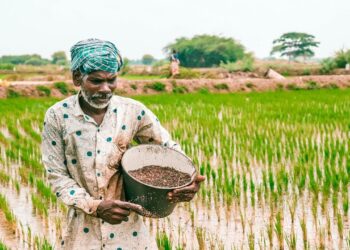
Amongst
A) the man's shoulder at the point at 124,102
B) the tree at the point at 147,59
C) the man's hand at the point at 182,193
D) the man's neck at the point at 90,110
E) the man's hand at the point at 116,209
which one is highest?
the man's shoulder at the point at 124,102

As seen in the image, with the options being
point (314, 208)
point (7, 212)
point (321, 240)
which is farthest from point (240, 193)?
point (7, 212)

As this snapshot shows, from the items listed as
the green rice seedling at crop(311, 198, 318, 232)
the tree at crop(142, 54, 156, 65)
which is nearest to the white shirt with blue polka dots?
the green rice seedling at crop(311, 198, 318, 232)

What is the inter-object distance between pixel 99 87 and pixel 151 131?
25 cm

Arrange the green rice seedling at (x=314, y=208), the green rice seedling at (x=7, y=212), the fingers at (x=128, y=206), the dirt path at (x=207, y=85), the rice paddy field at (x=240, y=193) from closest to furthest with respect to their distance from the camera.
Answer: the fingers at (x=128, y=206), the rice paddy field at (x=240, y=193), the green rice seedling at (x=314, y=208), the green rice seedling at (x=7, y=212), the dirt path at (x=207, y=85)

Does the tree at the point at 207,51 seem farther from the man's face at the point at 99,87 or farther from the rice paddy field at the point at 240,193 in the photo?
the man's face at the point at 99,87

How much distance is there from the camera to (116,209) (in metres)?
1.71

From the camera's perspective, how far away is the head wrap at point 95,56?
1.79m

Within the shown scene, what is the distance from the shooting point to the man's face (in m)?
1.81

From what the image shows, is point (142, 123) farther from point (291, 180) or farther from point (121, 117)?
point (291, 180)

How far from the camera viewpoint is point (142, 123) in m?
1.95

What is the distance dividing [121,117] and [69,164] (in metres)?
0.22

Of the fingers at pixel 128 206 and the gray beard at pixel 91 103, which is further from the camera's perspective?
the gray beard at pixel 91 103

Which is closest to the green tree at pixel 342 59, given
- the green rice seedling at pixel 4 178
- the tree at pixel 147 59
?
the green rice seedling at pixel 4 178

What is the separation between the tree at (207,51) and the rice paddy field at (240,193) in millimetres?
26471
